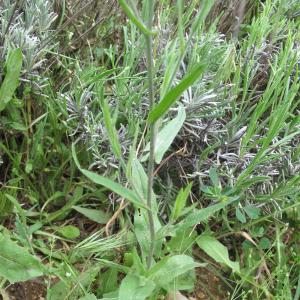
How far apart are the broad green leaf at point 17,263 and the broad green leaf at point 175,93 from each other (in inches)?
23.3

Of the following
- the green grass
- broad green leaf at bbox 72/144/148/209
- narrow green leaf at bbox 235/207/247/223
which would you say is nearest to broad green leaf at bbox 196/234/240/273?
the green grass

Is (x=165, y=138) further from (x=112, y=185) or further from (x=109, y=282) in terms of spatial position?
(x=109, y=282)

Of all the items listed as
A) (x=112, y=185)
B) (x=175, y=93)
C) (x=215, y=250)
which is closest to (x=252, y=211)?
(x=215, y=250)

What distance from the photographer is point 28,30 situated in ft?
5.31

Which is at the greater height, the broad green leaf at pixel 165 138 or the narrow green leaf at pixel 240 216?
the broad green leaf at pixel 165 138

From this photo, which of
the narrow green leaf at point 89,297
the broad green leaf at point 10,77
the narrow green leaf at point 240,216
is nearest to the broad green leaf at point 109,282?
the narrow green leaf at point 89,297

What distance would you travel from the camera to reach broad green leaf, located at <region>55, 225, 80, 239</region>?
160cm

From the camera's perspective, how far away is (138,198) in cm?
112

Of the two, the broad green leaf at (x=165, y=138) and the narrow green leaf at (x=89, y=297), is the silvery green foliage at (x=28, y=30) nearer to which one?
the broad green leaf at (x=165, y=138)

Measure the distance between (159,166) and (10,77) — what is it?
495 millimetres

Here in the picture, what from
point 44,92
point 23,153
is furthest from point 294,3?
point 23,153

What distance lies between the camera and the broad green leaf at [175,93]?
90cm

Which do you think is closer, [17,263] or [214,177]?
[17,263]

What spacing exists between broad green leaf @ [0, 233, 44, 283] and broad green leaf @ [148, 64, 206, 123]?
0.59 m
